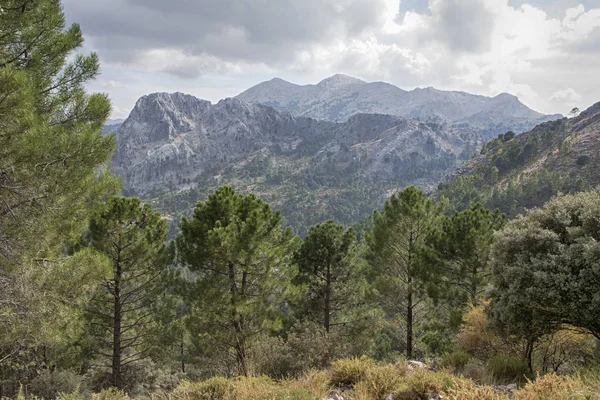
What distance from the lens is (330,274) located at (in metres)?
14.7

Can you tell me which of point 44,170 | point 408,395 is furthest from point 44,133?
point 408,395

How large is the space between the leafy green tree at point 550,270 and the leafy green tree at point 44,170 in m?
9.49

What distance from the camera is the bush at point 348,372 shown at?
6.34 meters

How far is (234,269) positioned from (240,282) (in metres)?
0.58

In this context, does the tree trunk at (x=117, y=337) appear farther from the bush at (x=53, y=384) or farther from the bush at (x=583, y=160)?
the bush at (x=583, y=160)

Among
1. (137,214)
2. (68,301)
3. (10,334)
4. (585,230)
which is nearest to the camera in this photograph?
(10,334)

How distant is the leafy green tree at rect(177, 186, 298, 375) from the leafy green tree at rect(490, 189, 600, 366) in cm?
688

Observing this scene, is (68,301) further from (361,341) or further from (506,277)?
(361,341)

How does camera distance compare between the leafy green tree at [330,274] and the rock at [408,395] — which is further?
the leafy green tree at [330,274]

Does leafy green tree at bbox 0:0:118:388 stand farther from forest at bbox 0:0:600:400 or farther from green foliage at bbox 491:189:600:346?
green foliage at bbox 491:189:600:346

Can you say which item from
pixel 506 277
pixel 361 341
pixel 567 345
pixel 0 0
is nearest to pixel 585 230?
pixel 506 277

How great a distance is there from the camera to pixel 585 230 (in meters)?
7.46

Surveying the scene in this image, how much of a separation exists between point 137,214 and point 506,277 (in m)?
11.0

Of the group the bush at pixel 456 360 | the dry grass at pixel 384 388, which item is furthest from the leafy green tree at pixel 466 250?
the dry grass at pixel 384 388
